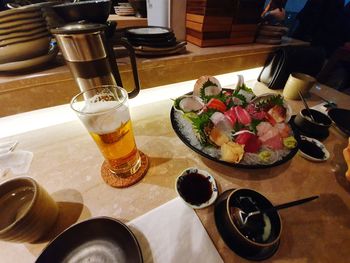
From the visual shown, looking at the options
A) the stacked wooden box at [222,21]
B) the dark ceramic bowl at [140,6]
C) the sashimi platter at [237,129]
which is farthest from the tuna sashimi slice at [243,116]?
the dark ceramic bowl at [140,6]

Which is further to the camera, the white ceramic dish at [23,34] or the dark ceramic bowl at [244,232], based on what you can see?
the white ceramic dish at [23,34]

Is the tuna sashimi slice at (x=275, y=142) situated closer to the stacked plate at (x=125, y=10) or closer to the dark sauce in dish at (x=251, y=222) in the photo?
the dark sauce in dish at (x=251, y=222)

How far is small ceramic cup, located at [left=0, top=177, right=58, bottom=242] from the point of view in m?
0.39

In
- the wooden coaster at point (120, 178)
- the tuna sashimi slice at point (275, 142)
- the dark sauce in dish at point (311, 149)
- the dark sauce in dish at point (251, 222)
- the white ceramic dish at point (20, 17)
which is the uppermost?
the white ceramic dish at point (20, 17)

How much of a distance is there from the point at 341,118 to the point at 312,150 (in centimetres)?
35

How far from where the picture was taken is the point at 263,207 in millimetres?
491

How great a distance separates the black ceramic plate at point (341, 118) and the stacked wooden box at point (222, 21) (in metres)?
0.75

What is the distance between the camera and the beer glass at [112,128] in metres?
0.51

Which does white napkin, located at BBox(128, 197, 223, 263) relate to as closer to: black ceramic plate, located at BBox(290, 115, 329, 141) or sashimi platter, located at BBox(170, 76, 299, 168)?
sashimi platter, located at BBox(170, 76, 299, 168)

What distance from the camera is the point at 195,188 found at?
0.59m

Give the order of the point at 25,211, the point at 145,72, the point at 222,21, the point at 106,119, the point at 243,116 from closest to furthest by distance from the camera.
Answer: the point at 25,211 → the point at 106,119 → the point at 243,116 → the point at 145,72 → the point at 222,21

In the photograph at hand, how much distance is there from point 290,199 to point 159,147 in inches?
20.2

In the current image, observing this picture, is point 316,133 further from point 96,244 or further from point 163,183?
point 96,244

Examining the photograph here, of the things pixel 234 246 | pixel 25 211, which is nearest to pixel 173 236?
pixel 234 246
